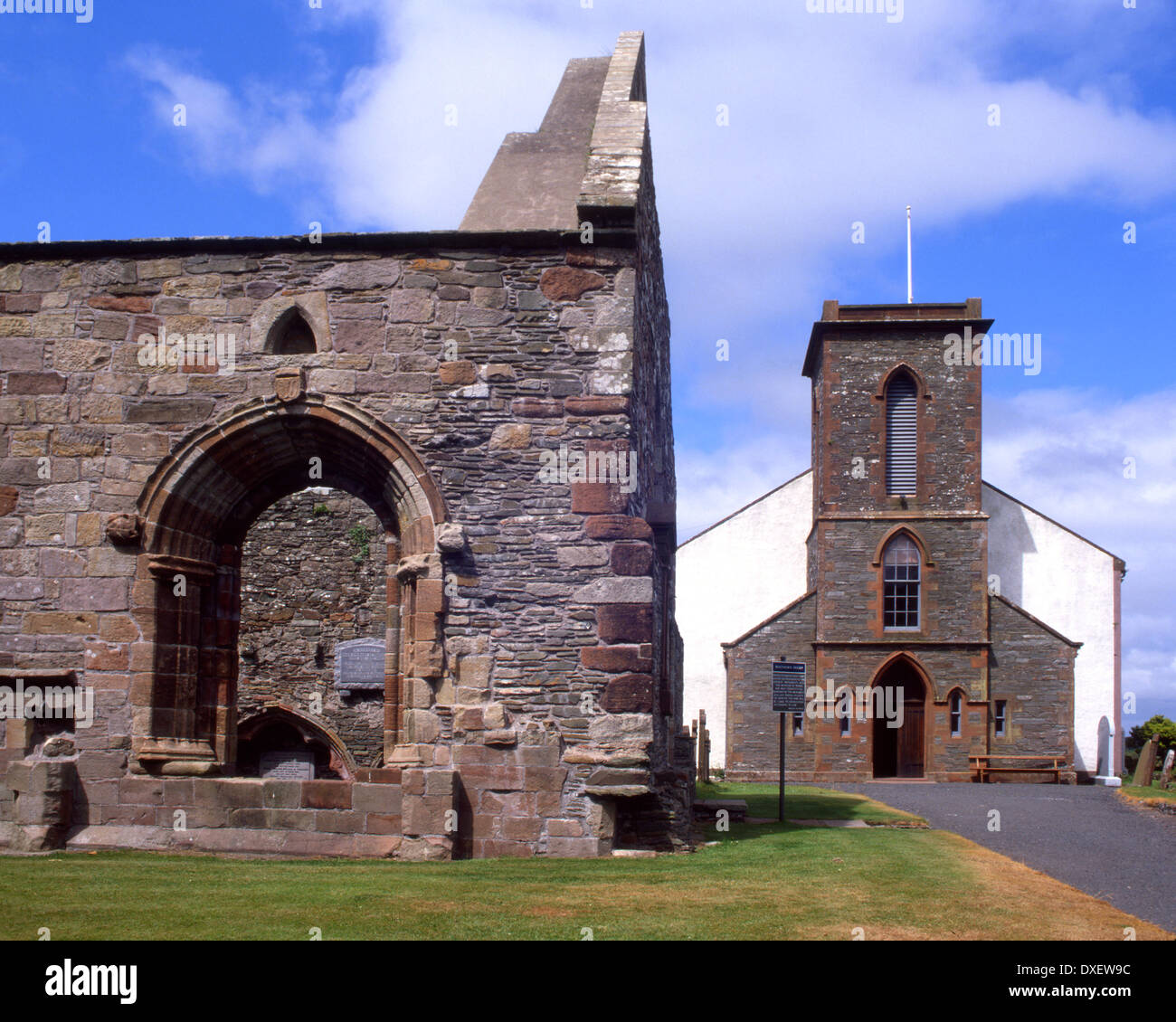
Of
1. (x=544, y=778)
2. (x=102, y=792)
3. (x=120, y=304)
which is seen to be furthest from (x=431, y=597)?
(x=120, y=304)

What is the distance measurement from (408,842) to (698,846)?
269 centimetres

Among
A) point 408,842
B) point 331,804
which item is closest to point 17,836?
point 331,804

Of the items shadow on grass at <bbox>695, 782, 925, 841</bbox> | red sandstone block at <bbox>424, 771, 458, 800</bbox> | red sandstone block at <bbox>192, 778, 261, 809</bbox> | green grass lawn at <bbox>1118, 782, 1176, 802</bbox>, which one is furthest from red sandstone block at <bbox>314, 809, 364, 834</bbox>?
green grass lawn at <bbox>1118, 782, 1176, 802</bbox>

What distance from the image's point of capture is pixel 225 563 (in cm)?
1141

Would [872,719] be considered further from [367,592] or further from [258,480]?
[258,480]

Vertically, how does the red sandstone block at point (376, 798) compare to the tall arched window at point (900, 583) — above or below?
below

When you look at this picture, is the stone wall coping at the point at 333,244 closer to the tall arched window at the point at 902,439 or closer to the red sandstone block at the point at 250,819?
the red sandstone block at the point at 250,819

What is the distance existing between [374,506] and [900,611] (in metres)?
21.7

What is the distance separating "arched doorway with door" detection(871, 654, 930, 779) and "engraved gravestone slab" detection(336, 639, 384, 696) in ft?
49.3

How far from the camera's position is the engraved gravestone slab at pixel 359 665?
19.2m

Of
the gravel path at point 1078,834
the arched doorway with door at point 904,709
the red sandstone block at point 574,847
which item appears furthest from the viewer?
the arched doorway with door at point 904,709

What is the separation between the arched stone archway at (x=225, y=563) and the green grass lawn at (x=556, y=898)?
52.9 inches

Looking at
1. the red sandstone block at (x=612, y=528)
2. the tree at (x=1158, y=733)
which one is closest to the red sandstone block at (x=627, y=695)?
the red sandstone block at (x=612, y=528)

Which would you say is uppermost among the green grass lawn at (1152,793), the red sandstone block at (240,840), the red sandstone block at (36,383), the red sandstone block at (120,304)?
the red sandstone block at (120,304)
